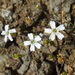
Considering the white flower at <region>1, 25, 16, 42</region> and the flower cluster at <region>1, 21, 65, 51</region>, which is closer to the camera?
the flower cluster at <region>1, 21, 65, 51</region>

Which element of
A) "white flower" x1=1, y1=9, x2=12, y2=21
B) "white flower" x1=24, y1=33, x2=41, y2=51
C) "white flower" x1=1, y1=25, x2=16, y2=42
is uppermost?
"white flower" x1=1, y1=9, x2=12, y2=21

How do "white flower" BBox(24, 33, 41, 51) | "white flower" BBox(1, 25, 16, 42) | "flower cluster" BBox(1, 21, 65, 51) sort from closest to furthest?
"flower cluster" BBox(1, 21, 65, 51)
"white flower" BBox(24, 33, 41, 51)
"white flower" BBox(1, 25, 16, 42)

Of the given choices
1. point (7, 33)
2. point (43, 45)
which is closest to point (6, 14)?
point (7, 33)

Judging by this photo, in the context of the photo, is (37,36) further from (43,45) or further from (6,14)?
(6,14)

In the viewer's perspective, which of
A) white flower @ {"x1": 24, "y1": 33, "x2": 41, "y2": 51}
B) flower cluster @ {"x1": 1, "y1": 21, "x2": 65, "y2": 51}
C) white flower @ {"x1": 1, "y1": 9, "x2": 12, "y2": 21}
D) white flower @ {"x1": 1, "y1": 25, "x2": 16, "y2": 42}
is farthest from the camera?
white flower @ {"x1": 1, "y1": 9, "x2": 12, "y2": 21}

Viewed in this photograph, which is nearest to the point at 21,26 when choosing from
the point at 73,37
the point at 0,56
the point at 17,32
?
the point at 17,32

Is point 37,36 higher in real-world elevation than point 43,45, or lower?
higher

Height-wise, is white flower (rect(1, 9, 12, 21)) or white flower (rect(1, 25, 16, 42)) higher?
white flower (rect(1, 9, 12, 21))

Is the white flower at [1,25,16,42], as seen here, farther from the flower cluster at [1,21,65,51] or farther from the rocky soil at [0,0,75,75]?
the rocky soil at [0,0,75,75]

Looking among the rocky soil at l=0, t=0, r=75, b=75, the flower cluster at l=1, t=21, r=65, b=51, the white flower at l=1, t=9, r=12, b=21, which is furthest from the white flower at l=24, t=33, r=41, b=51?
the white flower at l=1, t=9, r=12, b=21
